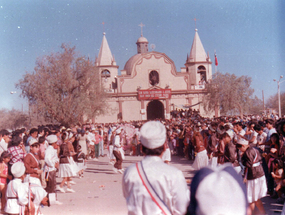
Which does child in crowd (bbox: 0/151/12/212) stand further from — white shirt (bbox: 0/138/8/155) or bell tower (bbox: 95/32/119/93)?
bell tower (bbox: 95/32/119/93)

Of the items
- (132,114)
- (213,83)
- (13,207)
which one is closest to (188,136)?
(13,207)

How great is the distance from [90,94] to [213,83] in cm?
1628

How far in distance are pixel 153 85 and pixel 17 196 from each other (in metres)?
44.3

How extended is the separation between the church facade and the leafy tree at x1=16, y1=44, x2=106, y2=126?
A: 17050 millimetres

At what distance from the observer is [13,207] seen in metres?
6.00

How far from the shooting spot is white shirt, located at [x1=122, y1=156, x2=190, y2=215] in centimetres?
272

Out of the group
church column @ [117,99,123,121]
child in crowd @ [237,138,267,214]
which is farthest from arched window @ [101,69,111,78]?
child in crowd @ [237,138,267,214]

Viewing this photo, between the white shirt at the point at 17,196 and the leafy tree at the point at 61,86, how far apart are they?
22.4 m

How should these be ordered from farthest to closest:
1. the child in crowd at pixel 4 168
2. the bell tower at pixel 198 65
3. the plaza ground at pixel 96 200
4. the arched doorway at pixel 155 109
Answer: the arched doorway at pixel 155 109 < the bell tower at pixel 198 65 < the plaza ground at pixel 96 200 < the child in crowd at pixel 4 168

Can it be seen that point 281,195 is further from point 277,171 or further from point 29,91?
point 29,91

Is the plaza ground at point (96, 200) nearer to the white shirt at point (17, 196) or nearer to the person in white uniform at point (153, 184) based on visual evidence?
the white shirt at point (17, 196)

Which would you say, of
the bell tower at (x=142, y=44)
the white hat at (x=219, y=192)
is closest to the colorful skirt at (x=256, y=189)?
the white hat at (x=219, y=192)

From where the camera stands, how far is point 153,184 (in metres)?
2.75

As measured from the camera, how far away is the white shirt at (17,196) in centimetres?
590
